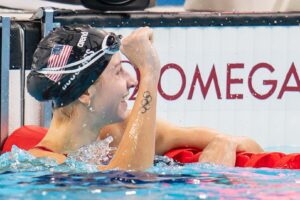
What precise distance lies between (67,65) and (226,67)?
3.95 ft

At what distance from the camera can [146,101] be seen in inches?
126

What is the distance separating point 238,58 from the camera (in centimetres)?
442

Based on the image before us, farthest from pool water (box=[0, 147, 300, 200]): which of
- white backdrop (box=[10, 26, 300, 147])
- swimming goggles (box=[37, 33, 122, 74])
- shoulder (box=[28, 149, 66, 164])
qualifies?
white backdrop (box=[10, 26, 300, 147])

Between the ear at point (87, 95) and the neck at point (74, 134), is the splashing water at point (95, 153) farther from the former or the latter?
the ear at point (87, 95)

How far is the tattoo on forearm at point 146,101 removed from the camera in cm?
319

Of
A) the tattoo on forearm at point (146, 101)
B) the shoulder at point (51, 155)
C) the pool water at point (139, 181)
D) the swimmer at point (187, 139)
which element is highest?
the tattoo on forearm at point (146, 101)

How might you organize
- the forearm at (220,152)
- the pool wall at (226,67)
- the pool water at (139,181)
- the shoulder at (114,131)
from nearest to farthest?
the pool water at (139,181)
the forearm at (220,152)
the shoulder at (114,131)
the pool wall at (226,67)

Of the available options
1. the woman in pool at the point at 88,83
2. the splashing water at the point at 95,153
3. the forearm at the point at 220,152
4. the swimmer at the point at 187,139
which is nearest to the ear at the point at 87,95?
the woman in pool at the point at 88,83

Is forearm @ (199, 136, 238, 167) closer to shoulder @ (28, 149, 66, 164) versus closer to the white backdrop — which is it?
shoulder @ (28, 149, 66, 164)

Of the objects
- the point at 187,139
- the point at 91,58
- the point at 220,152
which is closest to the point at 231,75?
the point at 187,139

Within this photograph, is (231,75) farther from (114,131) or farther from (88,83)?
(88,83)

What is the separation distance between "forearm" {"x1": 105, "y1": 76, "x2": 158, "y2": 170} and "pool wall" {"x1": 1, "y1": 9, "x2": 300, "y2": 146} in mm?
1175

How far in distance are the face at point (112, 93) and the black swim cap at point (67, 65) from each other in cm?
3

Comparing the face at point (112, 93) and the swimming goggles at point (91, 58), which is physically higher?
the swimming goggles at point (91, 58)
